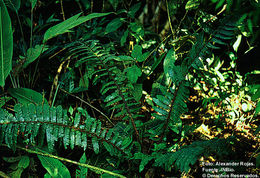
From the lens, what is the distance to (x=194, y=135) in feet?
4.67

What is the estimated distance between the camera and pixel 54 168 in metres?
1.01

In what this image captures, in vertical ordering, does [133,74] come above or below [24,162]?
above

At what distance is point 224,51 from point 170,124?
2.91ft

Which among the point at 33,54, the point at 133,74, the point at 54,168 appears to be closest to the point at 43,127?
the point at 54,168

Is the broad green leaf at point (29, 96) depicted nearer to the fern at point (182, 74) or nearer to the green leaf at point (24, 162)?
the green leaf at point (24, 162)

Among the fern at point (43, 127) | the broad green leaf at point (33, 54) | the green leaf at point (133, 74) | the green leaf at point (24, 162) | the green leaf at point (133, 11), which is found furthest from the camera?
the green leaf at point (133, 11)

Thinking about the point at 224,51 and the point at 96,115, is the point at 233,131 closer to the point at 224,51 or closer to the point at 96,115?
the point at 224,51

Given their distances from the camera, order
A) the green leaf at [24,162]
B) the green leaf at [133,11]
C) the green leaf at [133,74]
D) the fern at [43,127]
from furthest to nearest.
→ the green leaf at [133,11], the green leaf at [133,74], the green leaf at [24,162], the fern at [43,127]

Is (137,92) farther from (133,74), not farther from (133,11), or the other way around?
(133,11)

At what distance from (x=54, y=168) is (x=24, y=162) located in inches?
8.4

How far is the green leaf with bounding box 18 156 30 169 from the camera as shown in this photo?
42.9 inches

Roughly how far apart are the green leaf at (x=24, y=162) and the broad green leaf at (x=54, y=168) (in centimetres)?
12

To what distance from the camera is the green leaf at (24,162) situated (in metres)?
1.09

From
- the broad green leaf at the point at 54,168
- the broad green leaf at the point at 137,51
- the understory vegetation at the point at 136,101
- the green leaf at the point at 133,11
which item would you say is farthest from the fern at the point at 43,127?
the green leaf at the point at 133,11
